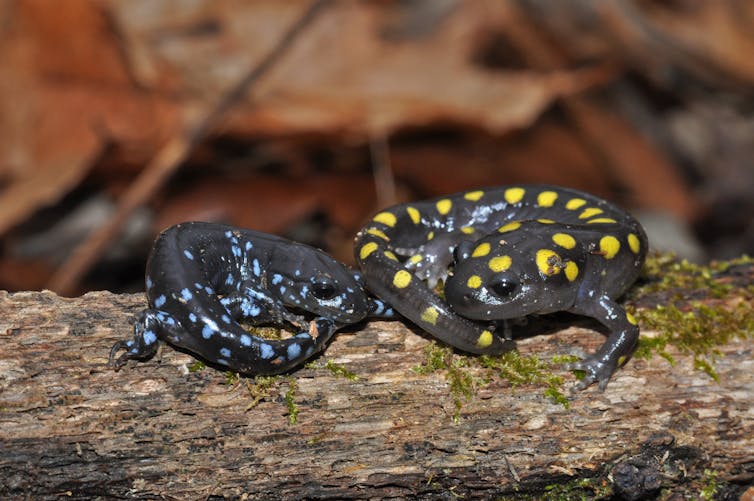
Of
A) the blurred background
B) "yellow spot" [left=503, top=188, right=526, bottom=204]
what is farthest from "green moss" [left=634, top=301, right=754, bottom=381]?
the blurred background

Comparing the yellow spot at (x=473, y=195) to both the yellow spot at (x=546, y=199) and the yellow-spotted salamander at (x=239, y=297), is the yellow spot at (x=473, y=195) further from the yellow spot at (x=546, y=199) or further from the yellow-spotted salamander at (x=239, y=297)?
the yellow-spotted salamander at (x=239, y=297)

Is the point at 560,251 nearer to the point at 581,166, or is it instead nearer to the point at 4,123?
the point at 581,166

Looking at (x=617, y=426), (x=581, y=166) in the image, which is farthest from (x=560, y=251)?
(x=581, y=166)

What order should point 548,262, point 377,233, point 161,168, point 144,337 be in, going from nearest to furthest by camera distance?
1. point 144,337
2. point 548,262
3. point 377,233
4. point 161,168

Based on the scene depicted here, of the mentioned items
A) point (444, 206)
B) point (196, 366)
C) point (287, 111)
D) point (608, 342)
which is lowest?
point (608, 342)

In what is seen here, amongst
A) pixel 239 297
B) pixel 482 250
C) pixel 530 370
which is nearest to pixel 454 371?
pixel 530 370

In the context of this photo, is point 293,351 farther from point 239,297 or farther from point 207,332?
point 239,297
